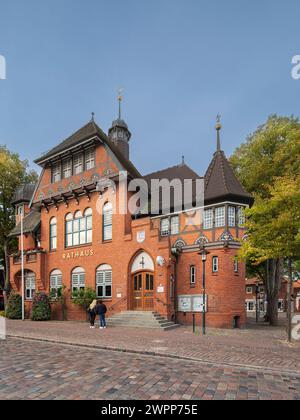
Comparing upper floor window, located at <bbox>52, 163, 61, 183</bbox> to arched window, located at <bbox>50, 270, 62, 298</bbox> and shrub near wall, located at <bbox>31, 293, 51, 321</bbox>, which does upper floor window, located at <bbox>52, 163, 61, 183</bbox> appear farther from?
shrub near wall, located at <bbox>31, 293, 51, 321</bbox>

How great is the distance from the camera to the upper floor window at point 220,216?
22492 millimetres

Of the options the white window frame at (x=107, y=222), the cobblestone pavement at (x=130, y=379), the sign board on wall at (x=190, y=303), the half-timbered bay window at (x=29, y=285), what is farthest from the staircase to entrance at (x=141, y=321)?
the half-timbered bay window at (x=29, y=285)

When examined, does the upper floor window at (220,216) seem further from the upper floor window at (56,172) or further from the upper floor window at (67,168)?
the upper floor window at (56,172)

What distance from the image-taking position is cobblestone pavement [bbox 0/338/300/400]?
22.2 ft

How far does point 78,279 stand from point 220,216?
12535mm

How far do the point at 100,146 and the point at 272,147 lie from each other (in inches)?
509

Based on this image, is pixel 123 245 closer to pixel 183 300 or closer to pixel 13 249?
pixel 183 300

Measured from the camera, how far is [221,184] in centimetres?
2327

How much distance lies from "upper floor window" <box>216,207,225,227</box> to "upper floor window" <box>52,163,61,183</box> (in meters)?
14.4

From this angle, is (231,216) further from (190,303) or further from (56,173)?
(56,173)

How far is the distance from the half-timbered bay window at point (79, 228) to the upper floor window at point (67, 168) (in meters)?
3.32

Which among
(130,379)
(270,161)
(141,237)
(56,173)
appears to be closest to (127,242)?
(141,237)

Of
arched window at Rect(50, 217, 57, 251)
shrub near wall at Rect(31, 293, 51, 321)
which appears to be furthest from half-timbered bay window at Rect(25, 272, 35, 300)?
shrub near wall at Rect(31, 293, 51, 321)

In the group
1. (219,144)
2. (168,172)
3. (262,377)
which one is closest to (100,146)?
(168,172)
